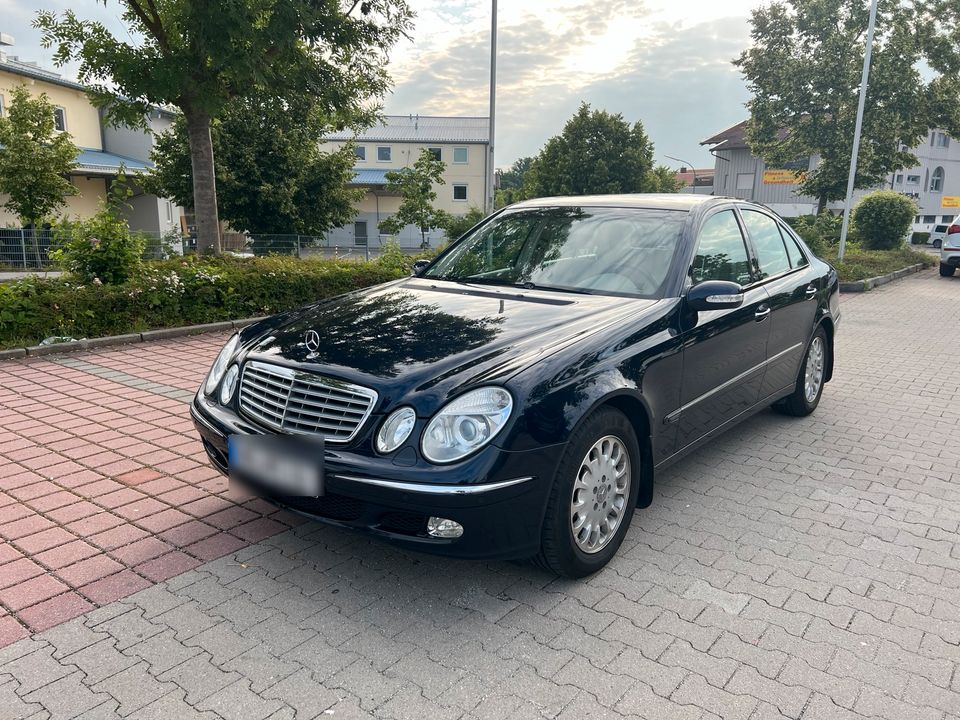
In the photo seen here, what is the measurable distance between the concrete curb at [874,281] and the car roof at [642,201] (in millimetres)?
12291

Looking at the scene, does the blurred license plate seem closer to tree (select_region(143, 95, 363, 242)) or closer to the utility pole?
the utility pole

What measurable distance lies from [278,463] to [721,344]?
2.56 m

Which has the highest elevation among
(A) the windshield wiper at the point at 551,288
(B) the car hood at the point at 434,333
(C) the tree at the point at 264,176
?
(C) the tree at the point at 264,176

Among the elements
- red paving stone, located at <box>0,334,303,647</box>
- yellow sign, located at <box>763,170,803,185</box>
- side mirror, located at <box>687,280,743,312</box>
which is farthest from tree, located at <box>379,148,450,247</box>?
side mirror, located at <box>687,280,743,312</box>

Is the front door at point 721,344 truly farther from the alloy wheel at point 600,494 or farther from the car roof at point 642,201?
the alloy wheel at point 600,494

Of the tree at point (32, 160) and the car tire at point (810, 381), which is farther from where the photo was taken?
the tree at point (32, 160)

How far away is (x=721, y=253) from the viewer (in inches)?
177

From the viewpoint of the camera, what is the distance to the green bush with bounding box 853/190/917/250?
2217cm

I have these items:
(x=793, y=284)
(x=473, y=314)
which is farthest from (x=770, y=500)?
(x=473, y=314)

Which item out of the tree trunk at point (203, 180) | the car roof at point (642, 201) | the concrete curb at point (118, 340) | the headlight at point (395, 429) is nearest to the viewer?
the headlight at point (395, 429)

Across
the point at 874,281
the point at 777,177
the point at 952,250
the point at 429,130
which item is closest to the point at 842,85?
the point at 952,250

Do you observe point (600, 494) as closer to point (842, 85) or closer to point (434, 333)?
point (434, 333)

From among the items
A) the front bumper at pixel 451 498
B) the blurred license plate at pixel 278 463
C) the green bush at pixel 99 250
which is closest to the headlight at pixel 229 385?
the blurred license plate at pixel 278 463

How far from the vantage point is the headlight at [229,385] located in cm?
356
